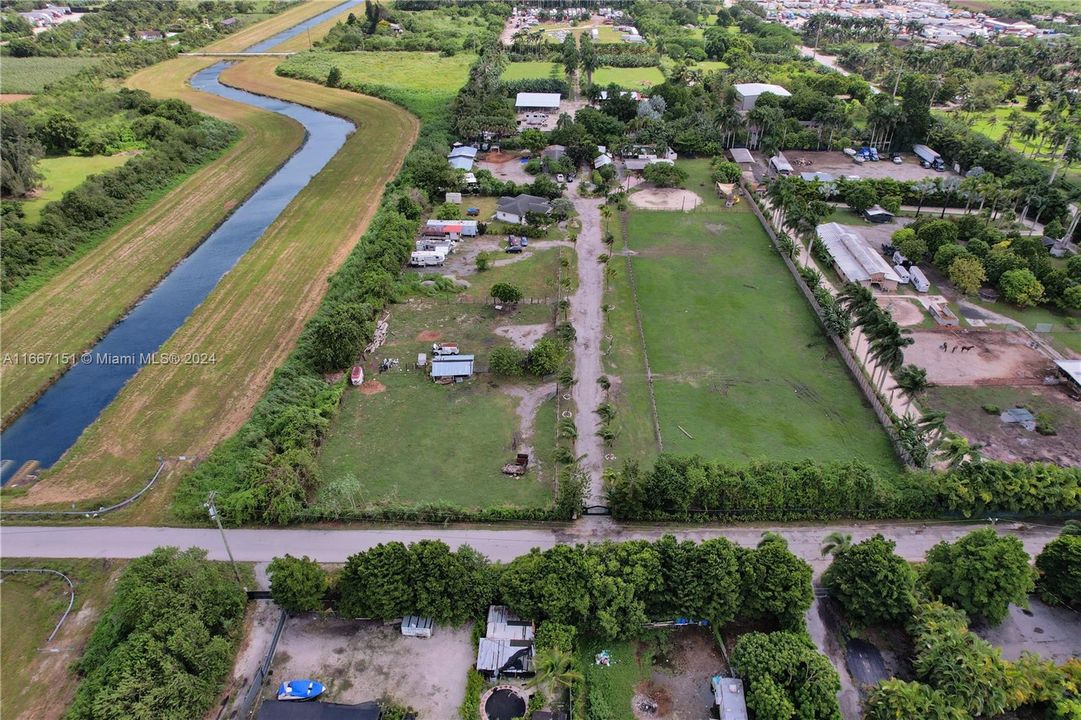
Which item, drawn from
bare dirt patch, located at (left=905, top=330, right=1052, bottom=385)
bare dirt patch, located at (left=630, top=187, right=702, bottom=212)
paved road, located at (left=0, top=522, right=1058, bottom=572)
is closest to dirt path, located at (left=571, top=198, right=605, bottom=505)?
paved road, located at (left=0, top=522, right=1058, bottom=572)

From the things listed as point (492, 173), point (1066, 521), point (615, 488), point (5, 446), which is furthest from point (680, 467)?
point (492, 173)

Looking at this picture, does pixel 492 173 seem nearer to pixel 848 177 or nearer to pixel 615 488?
pixel 848 177

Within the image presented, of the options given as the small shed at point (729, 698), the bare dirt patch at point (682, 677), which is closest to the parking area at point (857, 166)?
the bare dirt patch at point (682, 677)

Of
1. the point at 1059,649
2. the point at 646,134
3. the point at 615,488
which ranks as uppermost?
the point at 646,134

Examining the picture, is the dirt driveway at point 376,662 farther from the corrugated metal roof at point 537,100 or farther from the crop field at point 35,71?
the crop field at point 35,71

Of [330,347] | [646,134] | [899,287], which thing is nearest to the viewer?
[330,347]

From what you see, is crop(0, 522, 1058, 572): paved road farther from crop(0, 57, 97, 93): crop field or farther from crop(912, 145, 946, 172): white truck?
crop(0, 57, 97, 93): crop field

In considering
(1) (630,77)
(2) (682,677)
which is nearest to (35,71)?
(1) (630,77)
